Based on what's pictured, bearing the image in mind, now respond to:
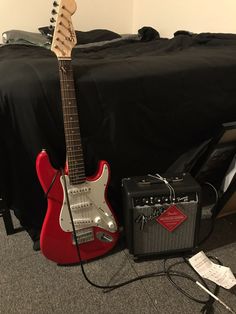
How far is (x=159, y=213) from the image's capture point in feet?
3.34

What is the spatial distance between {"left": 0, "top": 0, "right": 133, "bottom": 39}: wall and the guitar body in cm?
206

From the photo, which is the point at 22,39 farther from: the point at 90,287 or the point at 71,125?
the point at 90,287

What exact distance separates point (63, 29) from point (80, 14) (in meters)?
2.00

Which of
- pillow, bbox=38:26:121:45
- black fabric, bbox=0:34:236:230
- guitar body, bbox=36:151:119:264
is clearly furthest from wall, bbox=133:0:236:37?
guitar body, bbox=36:151:119:264

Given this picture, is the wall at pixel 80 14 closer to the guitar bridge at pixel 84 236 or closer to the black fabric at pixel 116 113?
the black fabric at pixel 116 113

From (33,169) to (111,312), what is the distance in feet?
1.84

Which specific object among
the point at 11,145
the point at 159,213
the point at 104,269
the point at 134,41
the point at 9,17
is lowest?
the point at 104,269

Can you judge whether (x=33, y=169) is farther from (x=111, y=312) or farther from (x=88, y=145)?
(x=111, y=312)

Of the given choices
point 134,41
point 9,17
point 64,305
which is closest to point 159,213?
point 64,305

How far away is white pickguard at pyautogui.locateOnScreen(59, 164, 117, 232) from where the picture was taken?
1.01 metres

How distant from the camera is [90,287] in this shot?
1.00m

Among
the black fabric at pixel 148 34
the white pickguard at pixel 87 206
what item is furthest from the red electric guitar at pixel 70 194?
the black fabric at pixel 148 34

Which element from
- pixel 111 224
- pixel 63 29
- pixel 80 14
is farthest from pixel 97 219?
pixel 80 14

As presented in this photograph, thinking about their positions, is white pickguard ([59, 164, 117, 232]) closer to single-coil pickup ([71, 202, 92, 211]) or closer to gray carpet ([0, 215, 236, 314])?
single-coil pickup ([71, 202, 92, 211])
